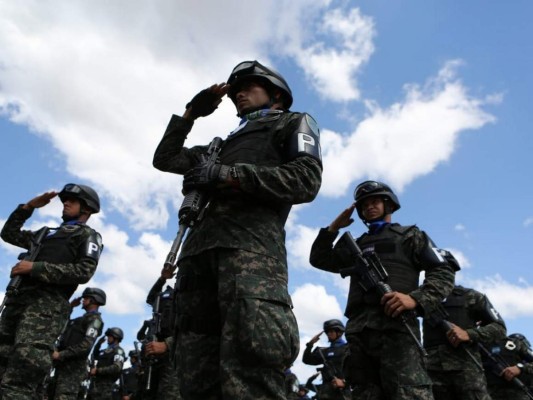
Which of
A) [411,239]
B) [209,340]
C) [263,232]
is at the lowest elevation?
[209,340]

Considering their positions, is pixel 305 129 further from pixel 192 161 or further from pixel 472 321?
pixel 472 321

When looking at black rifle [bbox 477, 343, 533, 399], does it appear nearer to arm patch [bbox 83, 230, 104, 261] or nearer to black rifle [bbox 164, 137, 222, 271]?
arm patch [bbox 83, 230, 104, 261]

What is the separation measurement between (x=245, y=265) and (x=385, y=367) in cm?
221

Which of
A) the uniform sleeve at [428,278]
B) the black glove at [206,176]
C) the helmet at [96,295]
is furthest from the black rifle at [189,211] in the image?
the helmet at [96,295]

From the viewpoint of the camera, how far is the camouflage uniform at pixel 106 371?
1330 centimetres

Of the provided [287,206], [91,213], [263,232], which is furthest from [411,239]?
[91,213]

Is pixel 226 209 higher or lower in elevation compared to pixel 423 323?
lower

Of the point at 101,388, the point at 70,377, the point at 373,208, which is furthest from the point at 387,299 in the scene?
the point at 101,388

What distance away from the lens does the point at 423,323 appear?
6277 millimetres

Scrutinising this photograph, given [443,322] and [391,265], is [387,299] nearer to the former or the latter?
[391,265]

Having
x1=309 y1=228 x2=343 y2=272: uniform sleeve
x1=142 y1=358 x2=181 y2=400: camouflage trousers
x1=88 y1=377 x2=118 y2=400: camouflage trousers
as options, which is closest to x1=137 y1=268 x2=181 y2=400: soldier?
x1=142 y1=358 x2=181 y2=400: camouflage trousers

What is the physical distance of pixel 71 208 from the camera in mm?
5973

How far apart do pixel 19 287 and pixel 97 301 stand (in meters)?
5.53

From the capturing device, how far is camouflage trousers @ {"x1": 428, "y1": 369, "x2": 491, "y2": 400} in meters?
5.54
